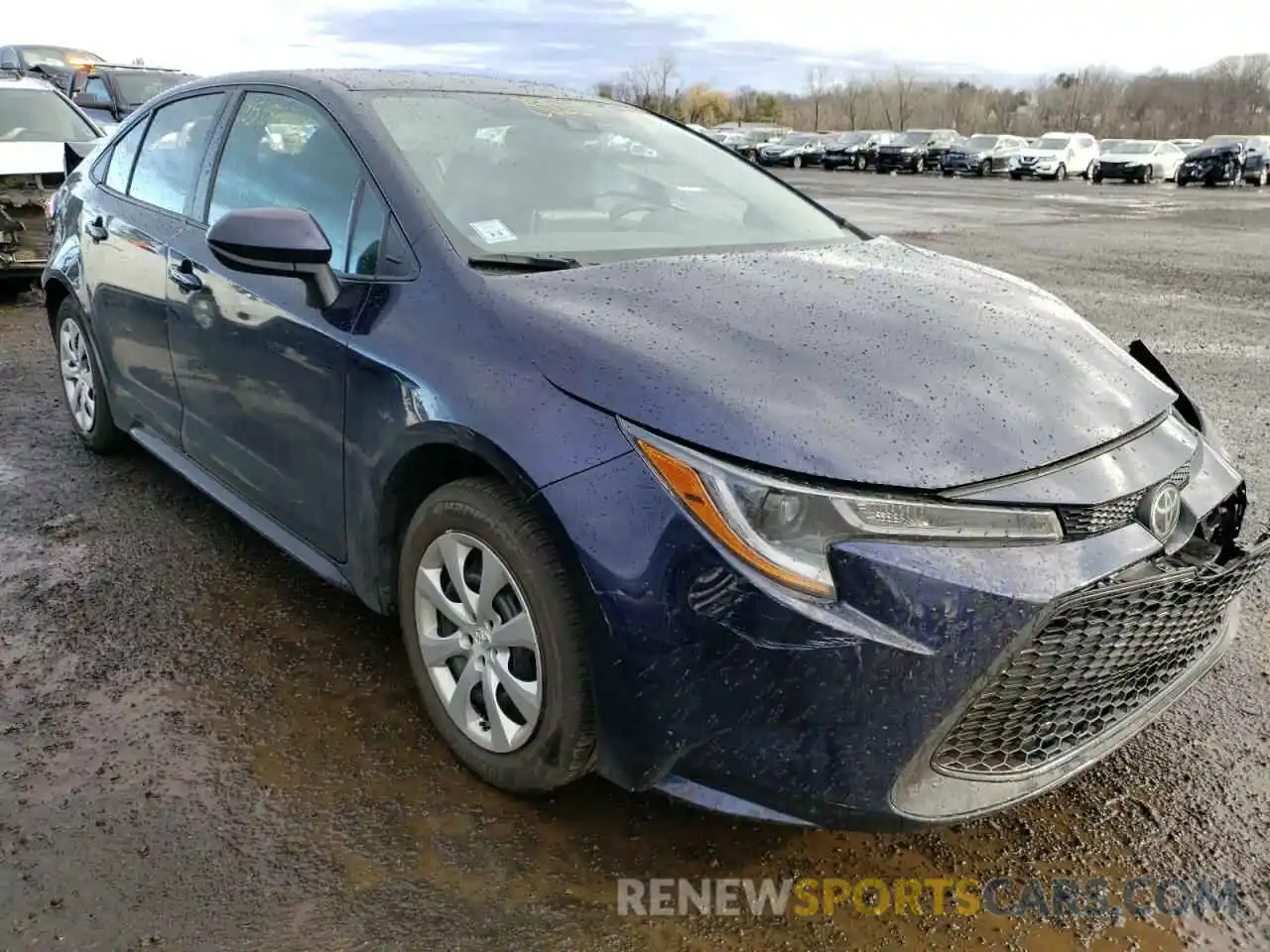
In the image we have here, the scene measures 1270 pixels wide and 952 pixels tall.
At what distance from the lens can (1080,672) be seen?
206 centimetres

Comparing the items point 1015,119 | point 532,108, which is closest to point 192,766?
point 532,108

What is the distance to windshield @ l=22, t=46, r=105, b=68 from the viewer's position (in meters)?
19.9

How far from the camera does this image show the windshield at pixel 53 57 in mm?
19906

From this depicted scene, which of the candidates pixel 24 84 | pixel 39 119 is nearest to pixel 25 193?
pixel 39 119

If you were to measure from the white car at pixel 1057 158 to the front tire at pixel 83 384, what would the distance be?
38266 millimetres

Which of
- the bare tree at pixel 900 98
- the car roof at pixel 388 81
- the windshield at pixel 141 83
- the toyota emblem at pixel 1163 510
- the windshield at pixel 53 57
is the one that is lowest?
the toyota emblem at pixel 1163 510

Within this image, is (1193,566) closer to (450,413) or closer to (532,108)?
(450,413)

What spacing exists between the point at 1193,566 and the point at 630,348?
4.08ft

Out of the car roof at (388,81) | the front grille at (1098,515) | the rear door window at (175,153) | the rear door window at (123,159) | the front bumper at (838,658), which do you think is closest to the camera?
the front bumper at (838,658)

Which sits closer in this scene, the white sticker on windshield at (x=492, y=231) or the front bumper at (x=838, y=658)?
the front bumper at (x=838, y=658)

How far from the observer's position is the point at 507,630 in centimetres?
230

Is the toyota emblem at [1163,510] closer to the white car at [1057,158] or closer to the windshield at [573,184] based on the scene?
the windshield at [573,184]

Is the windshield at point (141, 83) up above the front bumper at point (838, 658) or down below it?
above

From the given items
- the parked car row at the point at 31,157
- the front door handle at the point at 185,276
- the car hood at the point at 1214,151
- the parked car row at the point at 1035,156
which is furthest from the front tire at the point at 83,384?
the car hood at the point at 1214,151
